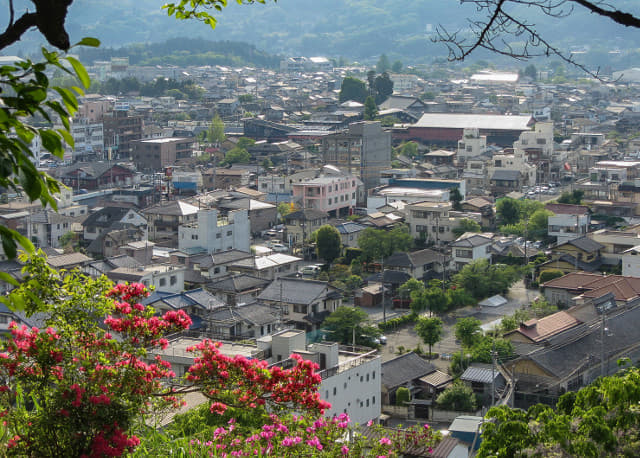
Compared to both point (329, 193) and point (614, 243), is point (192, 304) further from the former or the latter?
point (329, 193)

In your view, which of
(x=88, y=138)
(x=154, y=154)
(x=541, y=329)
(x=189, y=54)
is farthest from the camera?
(x=189, y=54)

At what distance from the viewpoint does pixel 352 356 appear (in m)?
8.30

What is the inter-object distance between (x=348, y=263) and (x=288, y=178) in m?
5.46

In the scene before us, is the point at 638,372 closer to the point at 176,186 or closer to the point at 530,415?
the point at 530,415

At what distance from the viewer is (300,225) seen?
16.2 meters

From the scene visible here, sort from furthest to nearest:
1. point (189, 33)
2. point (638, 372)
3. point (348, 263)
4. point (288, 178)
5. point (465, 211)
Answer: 1. point (189, 33)
2. point (288, 178)
3. point (465, 211)
4. point (348, 263)
5. point (638, 372)

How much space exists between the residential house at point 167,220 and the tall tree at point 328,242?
2.32m

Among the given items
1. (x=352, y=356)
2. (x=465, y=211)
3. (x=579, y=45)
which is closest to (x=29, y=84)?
(x=352, y=356)

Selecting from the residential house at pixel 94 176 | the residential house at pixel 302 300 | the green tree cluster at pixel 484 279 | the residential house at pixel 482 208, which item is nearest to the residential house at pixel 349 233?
the green tree cluster at pixel 484 279

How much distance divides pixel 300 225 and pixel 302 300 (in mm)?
4955

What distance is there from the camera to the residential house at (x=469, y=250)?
46.0 feet

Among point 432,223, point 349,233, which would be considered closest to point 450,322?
point 349,233

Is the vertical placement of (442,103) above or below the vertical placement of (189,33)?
below

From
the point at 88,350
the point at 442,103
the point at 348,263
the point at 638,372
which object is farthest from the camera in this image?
the point at 442,103
